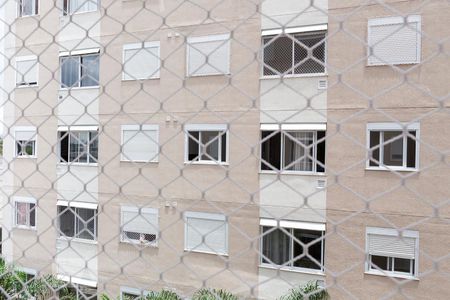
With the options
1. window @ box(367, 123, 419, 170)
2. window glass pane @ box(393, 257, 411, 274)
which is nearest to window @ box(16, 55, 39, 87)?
window @ box(367, 123, 419, 170)

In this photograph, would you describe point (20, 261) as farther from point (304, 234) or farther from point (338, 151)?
point (304, 234)

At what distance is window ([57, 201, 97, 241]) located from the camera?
647 millimetres

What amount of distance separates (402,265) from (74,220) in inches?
58.0

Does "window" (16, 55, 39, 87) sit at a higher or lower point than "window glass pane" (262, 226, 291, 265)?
higher

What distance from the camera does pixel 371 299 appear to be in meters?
1.83

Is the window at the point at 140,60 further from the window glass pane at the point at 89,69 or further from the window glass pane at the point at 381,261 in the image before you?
the window glass pane at the point at 381,261

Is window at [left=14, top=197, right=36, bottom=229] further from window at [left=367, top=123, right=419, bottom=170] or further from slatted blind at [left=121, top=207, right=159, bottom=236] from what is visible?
window at [left=367, top=123, right=419, bottom=170]

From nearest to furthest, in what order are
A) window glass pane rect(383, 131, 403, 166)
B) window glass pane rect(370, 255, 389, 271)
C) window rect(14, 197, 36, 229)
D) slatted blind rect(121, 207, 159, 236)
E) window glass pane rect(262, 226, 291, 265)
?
1. slatted blind rect(121, 207, 159, 236)
2. window rect(14, 197, 36, 229)
3. window glass pane rect(383, 131, 403, 166)
4. window glass pane rect(370, 255, 389, 271)
5. window glass pane rect(262, 226, 291, 265)

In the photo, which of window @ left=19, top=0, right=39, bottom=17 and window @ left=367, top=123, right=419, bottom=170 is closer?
window @ left=19, top=0, right=39, bottom=17

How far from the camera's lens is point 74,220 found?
1479 millimetres

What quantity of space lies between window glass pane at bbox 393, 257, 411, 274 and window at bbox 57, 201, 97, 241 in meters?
1.32

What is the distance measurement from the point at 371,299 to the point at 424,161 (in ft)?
2.79

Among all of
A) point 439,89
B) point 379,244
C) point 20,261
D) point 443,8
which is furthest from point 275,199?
point 20,261

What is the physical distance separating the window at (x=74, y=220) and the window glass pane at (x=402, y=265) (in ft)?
4.33
